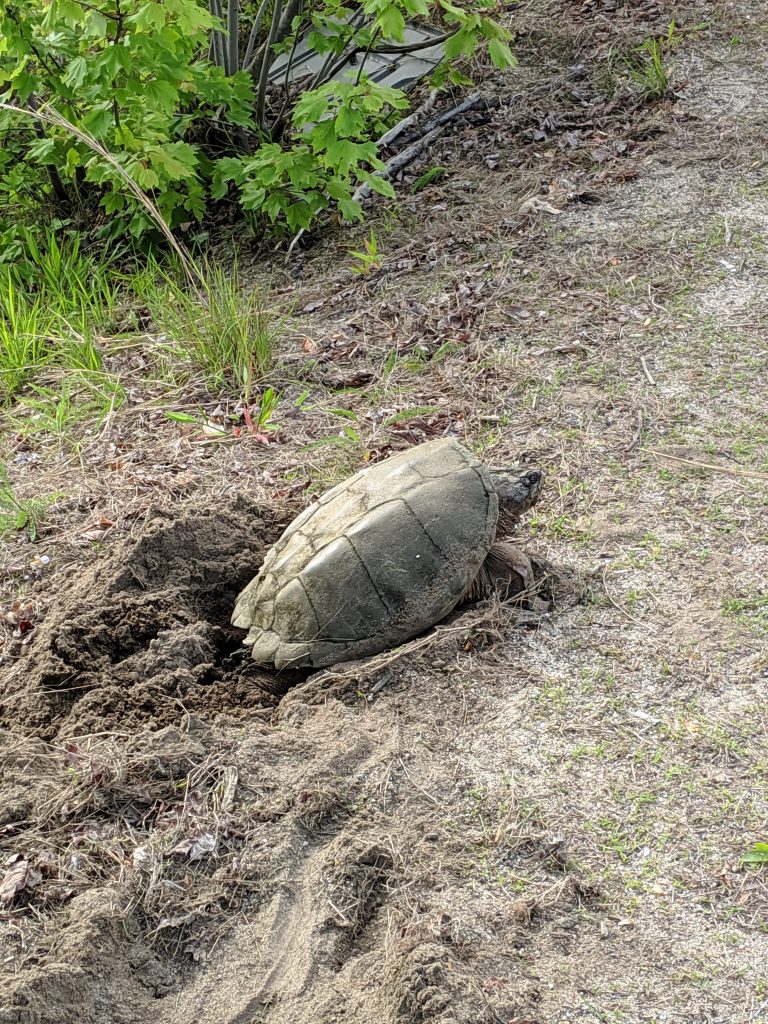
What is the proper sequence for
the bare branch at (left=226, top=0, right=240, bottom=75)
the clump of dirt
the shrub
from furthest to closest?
the bare branch at (left=226, top=0, right=240, bottom=75) → the shrub → the clump of dirt

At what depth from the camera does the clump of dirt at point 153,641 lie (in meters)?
2.86

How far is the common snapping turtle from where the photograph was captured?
9.76 ft

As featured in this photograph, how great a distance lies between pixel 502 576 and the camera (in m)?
3.20

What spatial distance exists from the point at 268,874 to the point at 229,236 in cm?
452

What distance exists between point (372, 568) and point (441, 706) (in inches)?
18.2

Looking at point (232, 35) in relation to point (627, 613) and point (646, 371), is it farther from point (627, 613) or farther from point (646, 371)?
point (627, 613)

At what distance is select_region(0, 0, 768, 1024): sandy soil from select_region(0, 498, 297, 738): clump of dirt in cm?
1

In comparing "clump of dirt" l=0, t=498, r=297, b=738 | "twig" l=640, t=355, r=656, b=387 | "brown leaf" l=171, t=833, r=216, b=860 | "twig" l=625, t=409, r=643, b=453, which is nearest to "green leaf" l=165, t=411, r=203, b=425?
"clump of dirt" l=0, t=498, r=297, b=738

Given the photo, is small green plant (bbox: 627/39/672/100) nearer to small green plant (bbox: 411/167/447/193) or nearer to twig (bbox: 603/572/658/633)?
small green plant (bbox: 411/167/447/193)

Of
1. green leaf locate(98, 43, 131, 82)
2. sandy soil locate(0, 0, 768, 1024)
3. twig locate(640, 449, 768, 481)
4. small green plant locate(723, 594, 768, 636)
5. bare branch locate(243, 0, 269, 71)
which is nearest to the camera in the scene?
sandy soil locate(0, 0, 768, 1024)

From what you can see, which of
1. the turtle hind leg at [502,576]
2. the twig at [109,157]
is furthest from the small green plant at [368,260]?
the turtle hind leg at [502,576]

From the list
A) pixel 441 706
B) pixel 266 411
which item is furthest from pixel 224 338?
pixel 441 706

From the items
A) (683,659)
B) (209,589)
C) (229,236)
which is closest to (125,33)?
(229,236)

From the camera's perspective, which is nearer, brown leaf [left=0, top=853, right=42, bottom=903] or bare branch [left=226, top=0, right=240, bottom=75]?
brown leaf [left=0, top=853, right=42, bottom=903]
